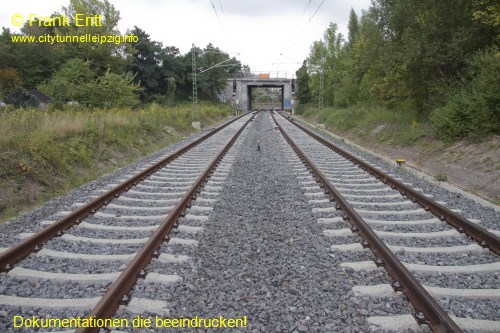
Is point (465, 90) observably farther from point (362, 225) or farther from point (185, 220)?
point (185, 220)

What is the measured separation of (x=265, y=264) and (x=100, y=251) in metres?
2.00

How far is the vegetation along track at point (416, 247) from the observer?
3.07 meters

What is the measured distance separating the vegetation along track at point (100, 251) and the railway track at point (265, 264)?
2 cm

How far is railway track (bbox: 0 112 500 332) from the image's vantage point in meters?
3.15

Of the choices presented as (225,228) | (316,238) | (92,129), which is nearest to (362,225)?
(316,238)

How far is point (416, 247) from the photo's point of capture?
449 centimetres

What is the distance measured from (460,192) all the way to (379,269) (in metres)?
4.68

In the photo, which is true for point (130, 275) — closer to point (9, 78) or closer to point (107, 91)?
point (107, 91)

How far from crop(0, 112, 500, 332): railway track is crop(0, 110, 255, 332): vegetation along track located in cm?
2

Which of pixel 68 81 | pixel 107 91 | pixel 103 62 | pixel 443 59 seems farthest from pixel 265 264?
pixel 103 62

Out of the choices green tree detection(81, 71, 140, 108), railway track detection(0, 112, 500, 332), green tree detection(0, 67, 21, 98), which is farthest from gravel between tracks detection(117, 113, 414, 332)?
green tree detection(0, 67, 21, 98)

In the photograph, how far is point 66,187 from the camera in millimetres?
8039

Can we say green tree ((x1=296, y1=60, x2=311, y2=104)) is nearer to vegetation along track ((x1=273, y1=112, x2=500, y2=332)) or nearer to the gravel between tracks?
vegetation along track ((x1=273, y1=112, x2=500, y2=332))

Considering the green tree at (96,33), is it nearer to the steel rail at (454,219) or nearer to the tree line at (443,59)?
the tree line at (443,59)
